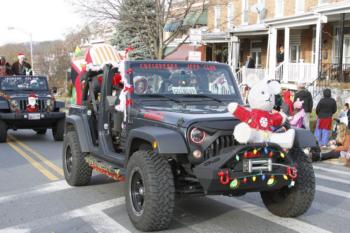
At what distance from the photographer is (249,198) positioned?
714cm

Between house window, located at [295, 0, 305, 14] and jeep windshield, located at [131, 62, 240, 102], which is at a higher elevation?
house window, located at [295, 0, 305, 14]

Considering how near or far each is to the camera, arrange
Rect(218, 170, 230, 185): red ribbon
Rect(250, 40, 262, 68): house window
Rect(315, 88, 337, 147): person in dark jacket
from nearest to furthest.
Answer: Rect(218, 170, 230, 185): red ribbon → Rect(315, 88, 337, 147): person in dark jacket → Rect(250, 40, 262, 68): house window

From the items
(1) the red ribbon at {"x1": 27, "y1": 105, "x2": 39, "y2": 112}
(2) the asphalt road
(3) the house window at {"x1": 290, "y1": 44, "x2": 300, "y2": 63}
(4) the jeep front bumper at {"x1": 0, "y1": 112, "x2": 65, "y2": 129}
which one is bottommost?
(2) the asphalt road

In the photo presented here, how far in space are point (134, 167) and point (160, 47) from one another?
16972 mm

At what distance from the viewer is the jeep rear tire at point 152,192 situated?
522 centimetres

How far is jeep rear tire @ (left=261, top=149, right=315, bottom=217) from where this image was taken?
5773 millimetres

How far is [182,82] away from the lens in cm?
672

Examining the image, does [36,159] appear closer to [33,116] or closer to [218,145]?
[33,116]

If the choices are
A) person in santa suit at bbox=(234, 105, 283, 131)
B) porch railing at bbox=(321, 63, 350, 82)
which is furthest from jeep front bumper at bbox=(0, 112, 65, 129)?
porch railing at bbox=(321, 63, 350, 82)

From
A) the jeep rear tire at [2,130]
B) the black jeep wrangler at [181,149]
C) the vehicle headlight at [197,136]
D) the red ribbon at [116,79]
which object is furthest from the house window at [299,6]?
the vehicle headlight at [197,136]

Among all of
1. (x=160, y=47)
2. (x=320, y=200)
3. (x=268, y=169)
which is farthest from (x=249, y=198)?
(x=160, y=47)

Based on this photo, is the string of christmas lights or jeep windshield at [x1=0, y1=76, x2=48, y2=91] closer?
the string of christmas lights

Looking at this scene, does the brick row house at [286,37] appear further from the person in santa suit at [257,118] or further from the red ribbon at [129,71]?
the person in santa suit at [257,118]

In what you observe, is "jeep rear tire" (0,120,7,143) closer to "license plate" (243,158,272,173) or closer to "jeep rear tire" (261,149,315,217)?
"jeep rear tire" (261,149,315,217)
